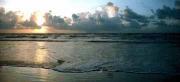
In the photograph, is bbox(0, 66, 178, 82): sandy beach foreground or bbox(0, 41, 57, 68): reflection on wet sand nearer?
bbox(0, 66, 178, 82): sandy beach foreground

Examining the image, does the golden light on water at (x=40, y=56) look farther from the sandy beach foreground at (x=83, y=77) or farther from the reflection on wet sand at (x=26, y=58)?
the sandy beach foreground at (x=83, y=77)

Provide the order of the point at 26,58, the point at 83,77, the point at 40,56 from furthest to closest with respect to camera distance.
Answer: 1. the point at 40,56
2. the point at 26,58
3. the point at 83,77

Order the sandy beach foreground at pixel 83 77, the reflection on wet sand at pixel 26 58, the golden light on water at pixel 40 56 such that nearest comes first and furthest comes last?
the sandy beach foreground at pixel 83 77
the reflection on wet sand at pixel 26 58
the golden light on water at pixel 40 56

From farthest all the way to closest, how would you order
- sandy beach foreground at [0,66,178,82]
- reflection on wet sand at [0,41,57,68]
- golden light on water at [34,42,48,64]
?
golden light on water at [34,42,48,64]
reflection on wet sand at [0,41,57,68]
sandy beach foreground at [0,66,178,82]

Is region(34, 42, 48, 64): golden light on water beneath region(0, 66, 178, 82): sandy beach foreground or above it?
beneath

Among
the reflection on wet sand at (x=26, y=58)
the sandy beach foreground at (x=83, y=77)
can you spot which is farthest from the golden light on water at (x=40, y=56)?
the sandy beach foreground at (x=83, y=77)

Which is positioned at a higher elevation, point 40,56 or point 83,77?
point 83,77

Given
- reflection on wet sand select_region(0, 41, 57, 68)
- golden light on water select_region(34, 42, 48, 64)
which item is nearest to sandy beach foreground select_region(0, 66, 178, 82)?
reflection on wet sand select_region(0, 41, 57, 68)

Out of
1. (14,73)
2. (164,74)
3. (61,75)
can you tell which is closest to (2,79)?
(14,73)

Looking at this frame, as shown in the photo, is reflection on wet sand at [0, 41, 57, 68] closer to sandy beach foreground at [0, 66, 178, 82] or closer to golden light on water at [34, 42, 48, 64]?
golden light on water at [34, 42, 48, 64]

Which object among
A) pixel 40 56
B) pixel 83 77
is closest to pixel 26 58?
pixel 40 56

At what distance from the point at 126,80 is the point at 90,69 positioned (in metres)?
2.86

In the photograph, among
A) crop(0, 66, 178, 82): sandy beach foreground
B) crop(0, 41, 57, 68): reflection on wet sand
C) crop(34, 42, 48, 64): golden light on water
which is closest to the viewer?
crop(0, 66, 178, 82): sandy beach foreground

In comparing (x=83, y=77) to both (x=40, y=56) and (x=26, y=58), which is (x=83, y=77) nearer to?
(x=26, y=58)
